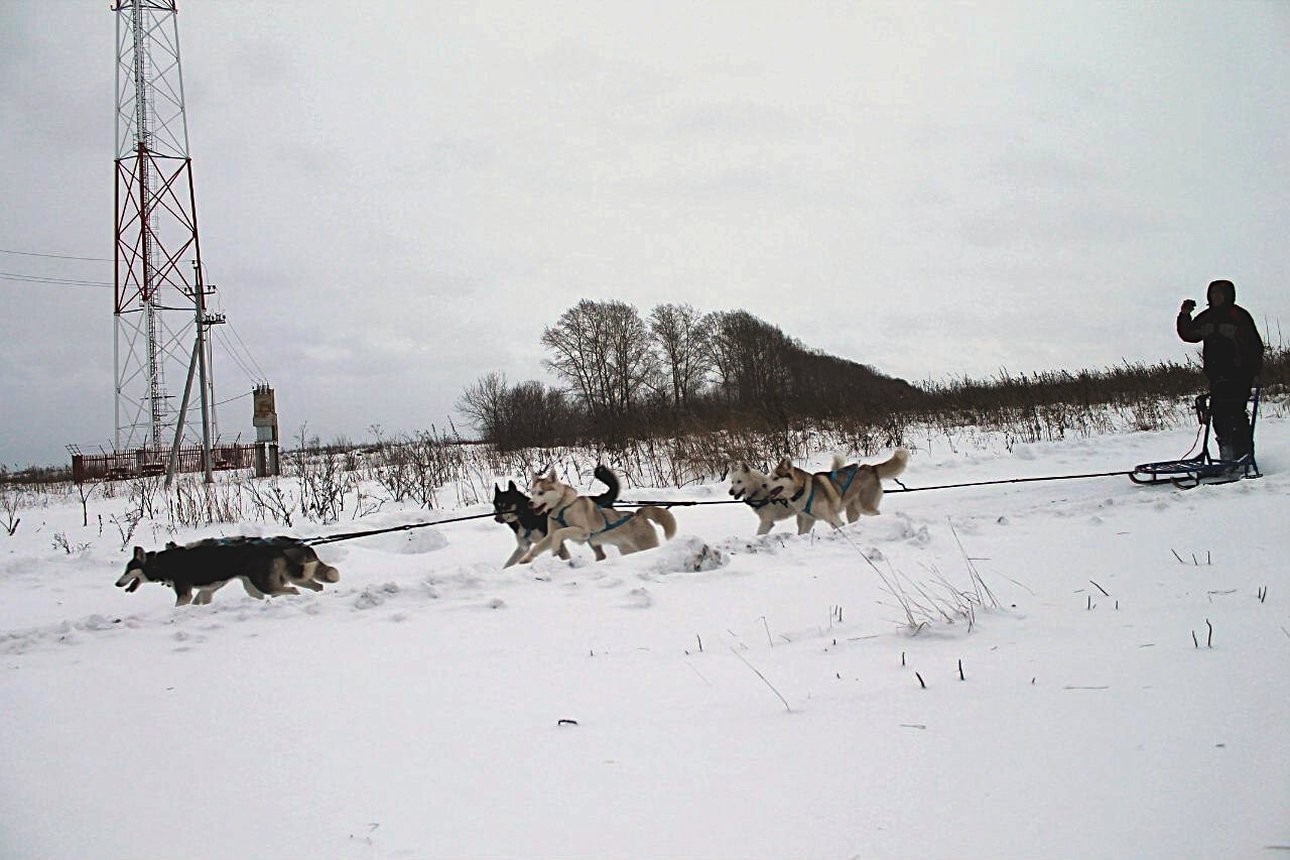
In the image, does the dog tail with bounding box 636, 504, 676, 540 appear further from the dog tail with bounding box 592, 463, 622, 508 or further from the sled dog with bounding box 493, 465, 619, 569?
the sled dog with bounding box 493, 465, 619, 569

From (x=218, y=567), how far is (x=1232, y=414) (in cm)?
931

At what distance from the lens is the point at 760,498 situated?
258 inches

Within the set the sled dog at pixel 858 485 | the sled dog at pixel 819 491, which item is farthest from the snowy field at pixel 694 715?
the sled dog at pixel 858 485

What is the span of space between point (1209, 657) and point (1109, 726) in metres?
0.69

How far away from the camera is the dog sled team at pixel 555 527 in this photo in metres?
4.59

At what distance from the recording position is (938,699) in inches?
83.8

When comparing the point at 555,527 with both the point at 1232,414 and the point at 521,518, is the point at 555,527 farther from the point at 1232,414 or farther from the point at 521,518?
the point at 1232,414

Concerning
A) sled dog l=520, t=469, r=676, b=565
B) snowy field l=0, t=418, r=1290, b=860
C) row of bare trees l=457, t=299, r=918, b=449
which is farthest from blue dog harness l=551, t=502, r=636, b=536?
row of bare trees l=457, t=299, r=918, b=449

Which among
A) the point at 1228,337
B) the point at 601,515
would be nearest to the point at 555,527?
the point at 601,515

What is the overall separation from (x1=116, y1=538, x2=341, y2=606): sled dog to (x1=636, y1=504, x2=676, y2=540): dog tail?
2.74m

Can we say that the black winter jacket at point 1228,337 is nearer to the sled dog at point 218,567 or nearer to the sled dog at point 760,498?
the sled dog at point 760,498

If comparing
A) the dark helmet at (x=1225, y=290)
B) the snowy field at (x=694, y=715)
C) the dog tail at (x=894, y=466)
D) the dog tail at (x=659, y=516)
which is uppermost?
the dark helmet at (x=1225, y=290)

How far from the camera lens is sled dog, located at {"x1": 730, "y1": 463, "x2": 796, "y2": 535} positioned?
651 centimetres

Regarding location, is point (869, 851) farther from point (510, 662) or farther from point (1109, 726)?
point (510, 662)
